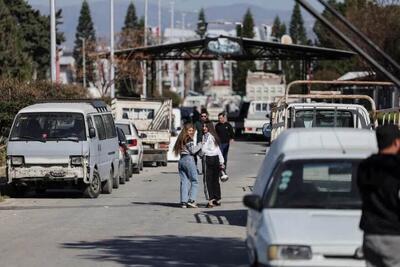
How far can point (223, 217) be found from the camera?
55.6 ft

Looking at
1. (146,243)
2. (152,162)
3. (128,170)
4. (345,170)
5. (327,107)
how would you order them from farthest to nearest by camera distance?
(152,162) < (128,170) < (327,107) < (146,243) < (345,170)

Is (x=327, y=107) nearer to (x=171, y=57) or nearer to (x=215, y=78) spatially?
(x=171, y=57)

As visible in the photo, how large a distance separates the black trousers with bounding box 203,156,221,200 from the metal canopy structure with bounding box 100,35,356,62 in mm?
35033

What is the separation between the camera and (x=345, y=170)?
922 centimetres

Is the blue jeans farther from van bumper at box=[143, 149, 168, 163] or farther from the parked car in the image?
van bumper at box=[143, 149, 168, 163]

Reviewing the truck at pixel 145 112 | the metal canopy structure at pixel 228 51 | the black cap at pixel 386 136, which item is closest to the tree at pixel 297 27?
the metal canopy structure at pixel 228 51

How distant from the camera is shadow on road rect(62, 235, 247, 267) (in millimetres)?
11974

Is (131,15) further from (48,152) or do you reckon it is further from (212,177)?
(212,177)

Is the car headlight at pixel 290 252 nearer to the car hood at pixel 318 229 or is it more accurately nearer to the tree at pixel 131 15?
the car hood at pixel 318 229

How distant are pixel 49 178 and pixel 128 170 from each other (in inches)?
282

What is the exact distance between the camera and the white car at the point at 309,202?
8000mm

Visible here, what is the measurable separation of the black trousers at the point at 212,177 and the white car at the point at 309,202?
8.76 metres

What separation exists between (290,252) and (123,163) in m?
18.1

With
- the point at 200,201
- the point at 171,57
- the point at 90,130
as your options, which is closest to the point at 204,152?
the point at 200,201
